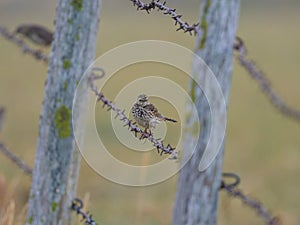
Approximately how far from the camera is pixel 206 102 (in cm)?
423

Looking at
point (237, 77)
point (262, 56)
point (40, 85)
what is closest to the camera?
point (40, 85)

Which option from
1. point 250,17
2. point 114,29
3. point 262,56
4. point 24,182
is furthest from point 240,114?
point 250,17

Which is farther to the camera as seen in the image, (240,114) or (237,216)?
(240,114)

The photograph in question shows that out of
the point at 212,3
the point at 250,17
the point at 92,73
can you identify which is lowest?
the point at 92,73

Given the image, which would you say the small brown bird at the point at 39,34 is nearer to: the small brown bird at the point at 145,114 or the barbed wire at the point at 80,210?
the barbed wire at the point at 80,210

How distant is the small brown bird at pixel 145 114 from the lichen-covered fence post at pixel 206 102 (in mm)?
1316

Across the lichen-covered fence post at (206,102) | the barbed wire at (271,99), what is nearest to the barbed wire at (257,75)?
the barbed wire at (271,99)

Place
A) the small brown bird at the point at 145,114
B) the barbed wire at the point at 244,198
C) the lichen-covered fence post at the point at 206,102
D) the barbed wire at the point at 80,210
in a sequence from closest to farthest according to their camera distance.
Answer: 1. the small brown bird at the point at 145,114
2. the barbed wire at the point at 80,210
3. the lichen-covered fence post at the point at 206,102
4. the barbed wire at the point at 244,198

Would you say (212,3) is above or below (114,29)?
below

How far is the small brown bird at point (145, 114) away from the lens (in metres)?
2.89

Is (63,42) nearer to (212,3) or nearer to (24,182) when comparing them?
(212,3)

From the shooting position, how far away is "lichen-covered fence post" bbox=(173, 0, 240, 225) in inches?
165

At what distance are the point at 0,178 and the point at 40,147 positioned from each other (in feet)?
6.72

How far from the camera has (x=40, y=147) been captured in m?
4.05
